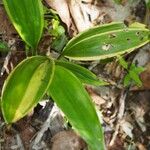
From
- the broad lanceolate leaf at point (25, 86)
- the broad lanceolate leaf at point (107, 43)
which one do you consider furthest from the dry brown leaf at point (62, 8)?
the broad lanceolate leaf at point (25, 86)

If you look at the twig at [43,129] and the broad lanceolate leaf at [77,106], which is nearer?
the broad lanceolate leaf at [77,106]

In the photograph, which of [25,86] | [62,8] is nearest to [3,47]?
[25,86]

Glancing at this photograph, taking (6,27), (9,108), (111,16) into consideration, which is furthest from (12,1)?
(111,16)

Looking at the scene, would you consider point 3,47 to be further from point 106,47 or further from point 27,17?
point 106,47

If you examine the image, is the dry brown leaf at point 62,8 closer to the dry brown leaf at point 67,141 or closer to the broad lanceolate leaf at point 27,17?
the broad lanceolate leaf at point 27,17

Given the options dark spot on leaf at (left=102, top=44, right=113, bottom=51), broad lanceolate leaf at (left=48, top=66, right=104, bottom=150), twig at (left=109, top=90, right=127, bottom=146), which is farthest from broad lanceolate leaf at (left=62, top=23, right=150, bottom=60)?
twig at (left=109, top=90, right=127, bottom=146)

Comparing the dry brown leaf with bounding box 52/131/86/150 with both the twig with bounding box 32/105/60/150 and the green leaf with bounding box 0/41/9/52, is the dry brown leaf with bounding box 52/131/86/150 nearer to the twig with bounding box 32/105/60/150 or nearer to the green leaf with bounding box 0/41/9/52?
the twig with bounding box 32/105/60/150
